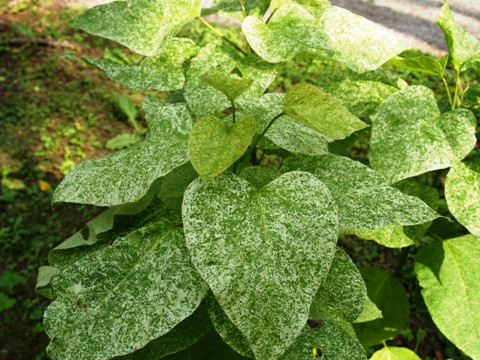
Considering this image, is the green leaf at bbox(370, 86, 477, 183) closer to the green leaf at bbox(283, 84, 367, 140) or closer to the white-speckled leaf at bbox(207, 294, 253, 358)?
the green leaf at bbox(283, 84, 367, 140)

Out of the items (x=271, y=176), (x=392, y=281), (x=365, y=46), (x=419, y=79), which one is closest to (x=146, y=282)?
(x=271, y=176)

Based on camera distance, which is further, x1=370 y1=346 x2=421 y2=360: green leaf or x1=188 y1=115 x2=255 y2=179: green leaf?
x1=370 y1=346 x2=421 y2=360: green leaf

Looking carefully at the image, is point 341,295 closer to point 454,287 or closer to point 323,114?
point 323,114

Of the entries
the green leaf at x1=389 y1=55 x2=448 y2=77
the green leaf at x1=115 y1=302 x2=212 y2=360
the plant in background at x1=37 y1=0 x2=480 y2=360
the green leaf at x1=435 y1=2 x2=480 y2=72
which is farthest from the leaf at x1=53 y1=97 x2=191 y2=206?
the green leaf at x1=435 y1=2 x2=480 y2=72

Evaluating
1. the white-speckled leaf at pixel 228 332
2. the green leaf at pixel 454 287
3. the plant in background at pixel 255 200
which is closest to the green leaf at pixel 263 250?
the plant in background at pixel 255 200

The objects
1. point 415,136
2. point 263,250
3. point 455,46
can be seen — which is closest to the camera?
point 263,250

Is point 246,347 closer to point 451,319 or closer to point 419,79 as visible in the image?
point 451,319

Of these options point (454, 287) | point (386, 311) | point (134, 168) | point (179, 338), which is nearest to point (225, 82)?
point (134, 168)
